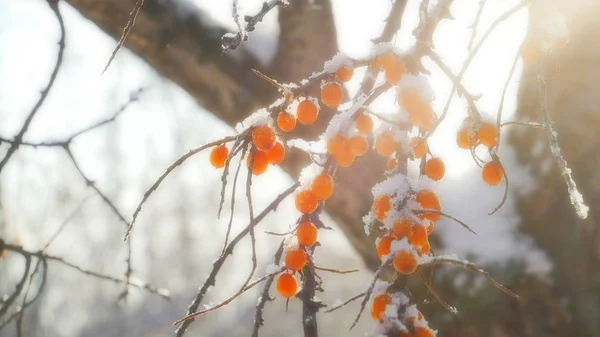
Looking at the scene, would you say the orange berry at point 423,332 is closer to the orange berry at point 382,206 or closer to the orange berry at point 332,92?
the orange berry at point 382,206

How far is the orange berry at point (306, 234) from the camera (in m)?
0.76

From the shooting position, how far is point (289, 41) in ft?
7.00

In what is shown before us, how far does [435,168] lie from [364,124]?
168 mm

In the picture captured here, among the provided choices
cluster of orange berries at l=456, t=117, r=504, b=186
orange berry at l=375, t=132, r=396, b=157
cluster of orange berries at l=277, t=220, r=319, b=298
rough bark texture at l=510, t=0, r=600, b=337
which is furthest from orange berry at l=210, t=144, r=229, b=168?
rough bark texture at l=510, t=0, r=600, b=337

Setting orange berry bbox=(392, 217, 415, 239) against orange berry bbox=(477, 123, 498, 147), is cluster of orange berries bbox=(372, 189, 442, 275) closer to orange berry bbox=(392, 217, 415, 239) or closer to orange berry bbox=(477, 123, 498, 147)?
orange berry bbox=(392, 217, 415, 239)

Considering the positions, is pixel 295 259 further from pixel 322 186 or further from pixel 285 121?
pixel 285 121

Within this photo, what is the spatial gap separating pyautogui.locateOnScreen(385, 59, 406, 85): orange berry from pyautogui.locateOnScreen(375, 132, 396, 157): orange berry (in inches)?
3.5

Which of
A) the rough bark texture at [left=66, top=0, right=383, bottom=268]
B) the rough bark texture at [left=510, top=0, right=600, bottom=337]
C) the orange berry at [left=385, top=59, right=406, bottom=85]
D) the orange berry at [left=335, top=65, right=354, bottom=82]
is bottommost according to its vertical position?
the orange berry at [left=385, top=59, right=406, bottom=85]

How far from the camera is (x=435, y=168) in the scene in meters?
0.89

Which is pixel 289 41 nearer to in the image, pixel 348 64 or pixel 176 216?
pixel 348 64

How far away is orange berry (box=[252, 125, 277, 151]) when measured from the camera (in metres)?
0.72

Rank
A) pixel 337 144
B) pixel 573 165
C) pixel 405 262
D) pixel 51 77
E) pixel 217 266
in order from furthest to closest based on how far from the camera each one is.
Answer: pixel 573 165 → pixel 51 77 → pixel 217 266 → pixel 337 144 → pixel 405 262

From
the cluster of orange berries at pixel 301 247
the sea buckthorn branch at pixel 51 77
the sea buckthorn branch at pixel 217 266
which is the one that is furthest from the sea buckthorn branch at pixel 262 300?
the sea buckthorn branch at pixel 51 77

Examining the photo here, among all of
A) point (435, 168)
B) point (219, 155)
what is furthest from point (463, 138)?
point (219, 155)
